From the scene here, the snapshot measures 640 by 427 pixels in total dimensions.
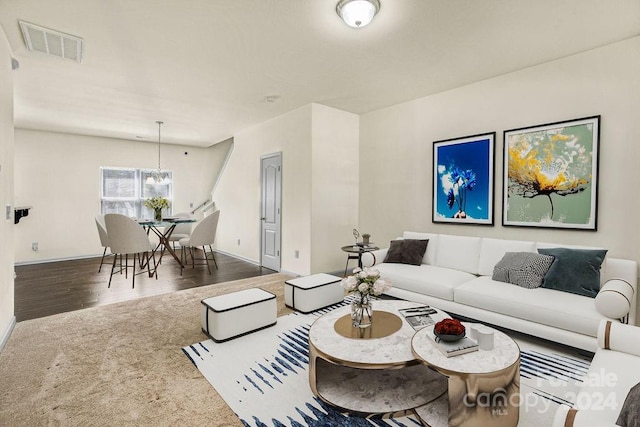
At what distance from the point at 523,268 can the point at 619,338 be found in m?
1.25

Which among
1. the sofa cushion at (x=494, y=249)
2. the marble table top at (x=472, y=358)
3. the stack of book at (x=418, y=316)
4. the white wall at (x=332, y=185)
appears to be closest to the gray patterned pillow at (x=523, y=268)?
the sofa cushion at (x=494, y=249)

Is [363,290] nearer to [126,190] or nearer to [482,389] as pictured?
[482,389]

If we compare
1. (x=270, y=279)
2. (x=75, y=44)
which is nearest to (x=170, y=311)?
(x=270, y=279)

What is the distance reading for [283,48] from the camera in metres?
3.01

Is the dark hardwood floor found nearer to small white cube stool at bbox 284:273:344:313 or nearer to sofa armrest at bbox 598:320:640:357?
small white cube stool at bbox 284:273:344:313

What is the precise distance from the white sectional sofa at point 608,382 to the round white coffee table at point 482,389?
276mm

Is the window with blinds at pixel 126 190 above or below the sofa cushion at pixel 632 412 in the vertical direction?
above

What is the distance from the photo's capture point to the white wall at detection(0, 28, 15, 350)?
2607 mm

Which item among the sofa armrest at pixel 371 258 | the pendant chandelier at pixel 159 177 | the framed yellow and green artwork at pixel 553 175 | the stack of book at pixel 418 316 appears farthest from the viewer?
the pendant chandelier at pixel 159 177

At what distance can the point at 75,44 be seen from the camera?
2.86m

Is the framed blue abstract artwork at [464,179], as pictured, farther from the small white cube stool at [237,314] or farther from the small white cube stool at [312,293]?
the small white cube stool at [237,314]

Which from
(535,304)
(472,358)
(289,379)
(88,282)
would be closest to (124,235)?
(88,282)

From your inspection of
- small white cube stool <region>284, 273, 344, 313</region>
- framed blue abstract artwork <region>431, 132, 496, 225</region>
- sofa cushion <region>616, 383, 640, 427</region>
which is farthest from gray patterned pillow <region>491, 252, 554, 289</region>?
sofa cushion <region>616, 383, 640, 427</region>

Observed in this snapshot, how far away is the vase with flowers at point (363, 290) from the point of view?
2.24 m
